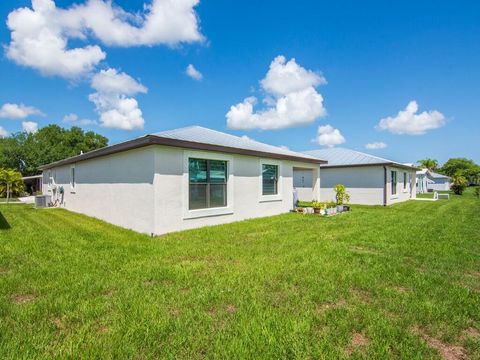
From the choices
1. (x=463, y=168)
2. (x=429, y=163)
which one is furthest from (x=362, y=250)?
(x=463, y=168)

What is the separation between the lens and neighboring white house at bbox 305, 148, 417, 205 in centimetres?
1756

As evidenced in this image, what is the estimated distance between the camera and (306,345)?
2.61 meters

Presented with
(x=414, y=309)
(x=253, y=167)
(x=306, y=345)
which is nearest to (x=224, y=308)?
(x=306, y=345)

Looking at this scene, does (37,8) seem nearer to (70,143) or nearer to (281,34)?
(281,34)

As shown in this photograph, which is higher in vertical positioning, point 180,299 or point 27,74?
point 27,74

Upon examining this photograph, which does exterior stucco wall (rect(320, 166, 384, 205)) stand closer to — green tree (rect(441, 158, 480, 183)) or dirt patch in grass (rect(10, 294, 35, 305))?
dirt patch in grass (rect(10, 294, 35, 305))

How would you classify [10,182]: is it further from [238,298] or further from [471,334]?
[471,334]

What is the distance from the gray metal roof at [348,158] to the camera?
17656 mm

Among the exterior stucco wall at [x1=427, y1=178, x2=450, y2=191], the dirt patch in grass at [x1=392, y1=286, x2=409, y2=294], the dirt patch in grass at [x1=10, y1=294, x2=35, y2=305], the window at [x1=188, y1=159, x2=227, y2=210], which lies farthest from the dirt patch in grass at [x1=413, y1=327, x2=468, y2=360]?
the exterior stucco wall at [x1=427, y1=178, x2=450, y2=191]

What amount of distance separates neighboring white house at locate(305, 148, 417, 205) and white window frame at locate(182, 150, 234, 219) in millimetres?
11340

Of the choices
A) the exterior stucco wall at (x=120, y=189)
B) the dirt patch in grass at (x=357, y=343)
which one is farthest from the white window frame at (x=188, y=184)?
the dirt patch in grass at (x=357, y=343)

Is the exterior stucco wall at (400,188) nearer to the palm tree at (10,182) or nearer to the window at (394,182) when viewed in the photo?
the window at (394,182)

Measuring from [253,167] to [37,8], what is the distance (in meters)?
9.16

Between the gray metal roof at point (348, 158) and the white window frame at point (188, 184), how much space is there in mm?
11407
